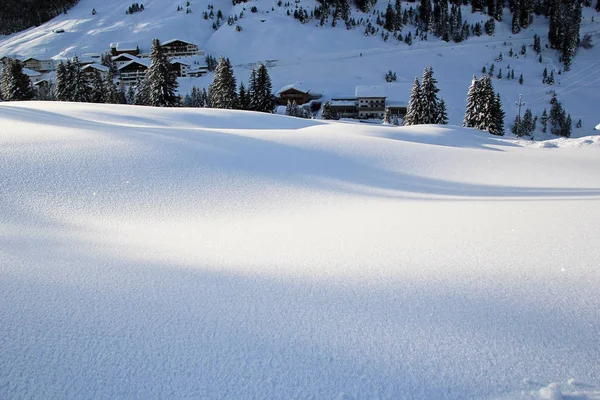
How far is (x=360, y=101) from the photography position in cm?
6291

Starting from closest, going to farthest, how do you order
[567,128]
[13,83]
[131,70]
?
[13,83]
[567,128]
[131,70]

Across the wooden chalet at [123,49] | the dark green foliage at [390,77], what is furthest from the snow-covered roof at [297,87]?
the wooden chalet at [123,49]

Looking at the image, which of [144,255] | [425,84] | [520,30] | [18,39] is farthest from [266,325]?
[18,39]

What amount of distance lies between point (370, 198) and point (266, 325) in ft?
16.8

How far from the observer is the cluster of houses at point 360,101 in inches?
2450

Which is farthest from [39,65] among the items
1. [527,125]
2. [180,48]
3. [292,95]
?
[527,125]

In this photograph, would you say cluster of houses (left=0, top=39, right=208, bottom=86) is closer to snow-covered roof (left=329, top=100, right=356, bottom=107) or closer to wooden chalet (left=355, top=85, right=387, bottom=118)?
snow-covered roof (left=329, top=100, right=356, bottom=107)

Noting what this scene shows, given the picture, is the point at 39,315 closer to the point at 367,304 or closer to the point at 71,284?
the point at 71,284

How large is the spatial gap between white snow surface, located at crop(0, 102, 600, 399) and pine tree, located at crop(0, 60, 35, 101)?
36.8 metres

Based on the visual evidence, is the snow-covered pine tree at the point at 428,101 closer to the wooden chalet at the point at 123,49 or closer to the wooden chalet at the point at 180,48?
the wooden chalet at the point at 180,48

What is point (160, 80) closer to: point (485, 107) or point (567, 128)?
point (485, 107)

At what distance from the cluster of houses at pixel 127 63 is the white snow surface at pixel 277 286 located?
71987 millimetres

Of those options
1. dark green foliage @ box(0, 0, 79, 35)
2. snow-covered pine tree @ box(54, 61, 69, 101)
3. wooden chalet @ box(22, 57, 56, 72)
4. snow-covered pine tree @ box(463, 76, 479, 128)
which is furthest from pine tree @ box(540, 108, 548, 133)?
dark green foliage @ box(0, 0, 79, 35)

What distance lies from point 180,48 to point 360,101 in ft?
173
